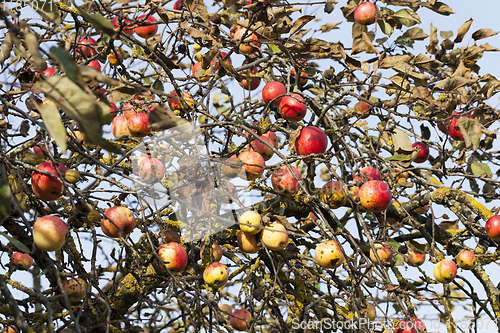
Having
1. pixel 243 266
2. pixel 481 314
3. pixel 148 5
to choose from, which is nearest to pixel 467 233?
pixel 481 314

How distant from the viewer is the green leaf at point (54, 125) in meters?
0.80

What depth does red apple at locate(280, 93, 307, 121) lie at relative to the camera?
2154 mm

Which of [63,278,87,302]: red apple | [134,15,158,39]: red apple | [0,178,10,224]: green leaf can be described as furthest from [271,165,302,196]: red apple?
[134,15,158,39]: red apple

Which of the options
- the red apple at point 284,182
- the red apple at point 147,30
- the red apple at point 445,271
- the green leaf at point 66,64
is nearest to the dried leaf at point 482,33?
the red apple at point 445,271

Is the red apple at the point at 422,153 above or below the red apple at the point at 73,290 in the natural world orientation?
above

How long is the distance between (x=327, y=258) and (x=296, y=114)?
Result: 2.45 feet

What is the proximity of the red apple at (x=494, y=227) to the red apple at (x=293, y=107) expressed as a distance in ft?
4.48

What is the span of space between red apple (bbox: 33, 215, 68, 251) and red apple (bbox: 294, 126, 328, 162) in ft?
3.84

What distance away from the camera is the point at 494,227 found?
250 centimetres

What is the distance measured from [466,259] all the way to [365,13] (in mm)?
1620

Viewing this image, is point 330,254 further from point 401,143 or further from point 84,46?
point 84,46

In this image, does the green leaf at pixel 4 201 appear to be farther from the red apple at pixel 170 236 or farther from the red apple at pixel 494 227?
the red apple at pixel 494 227

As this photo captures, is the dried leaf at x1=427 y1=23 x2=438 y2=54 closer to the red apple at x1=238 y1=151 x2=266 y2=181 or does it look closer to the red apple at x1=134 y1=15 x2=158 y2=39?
the red apple at x1=238 y1=151 x2=266 y2=181

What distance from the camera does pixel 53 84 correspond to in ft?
2.76
